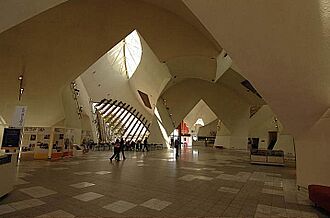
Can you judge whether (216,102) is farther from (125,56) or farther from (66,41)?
(66,41)

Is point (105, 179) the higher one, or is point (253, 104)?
point (253, 104)

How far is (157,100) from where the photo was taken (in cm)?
2397

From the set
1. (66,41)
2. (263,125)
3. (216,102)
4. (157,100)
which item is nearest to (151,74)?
(157,100)

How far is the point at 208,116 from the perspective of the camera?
4500 centimetres

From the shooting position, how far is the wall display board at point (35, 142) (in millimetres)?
11297

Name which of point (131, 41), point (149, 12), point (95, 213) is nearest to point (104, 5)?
point (149, 12)

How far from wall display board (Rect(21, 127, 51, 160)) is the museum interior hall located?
58 mm

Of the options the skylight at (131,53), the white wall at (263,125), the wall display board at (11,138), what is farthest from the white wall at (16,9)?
the white wall at (263,125)

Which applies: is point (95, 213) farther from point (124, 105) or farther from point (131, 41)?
point (124, 105)

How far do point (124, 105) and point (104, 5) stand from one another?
21720 millimetres

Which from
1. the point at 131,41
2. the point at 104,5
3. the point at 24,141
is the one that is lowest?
the point at 24,141

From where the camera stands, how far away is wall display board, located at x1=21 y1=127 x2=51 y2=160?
37.1ft

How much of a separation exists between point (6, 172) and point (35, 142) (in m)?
8.22

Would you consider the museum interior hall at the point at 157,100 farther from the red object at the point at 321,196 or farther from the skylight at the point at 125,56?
the skylight at the point at 125,56
